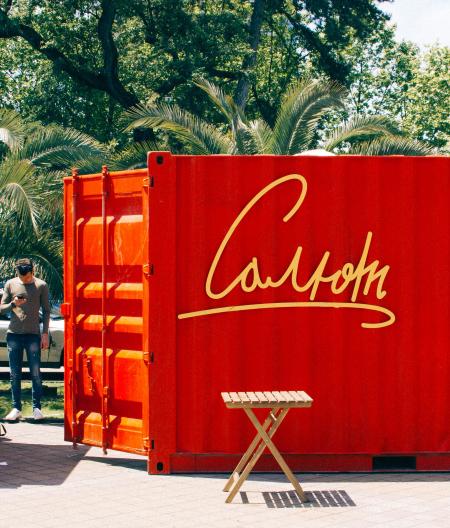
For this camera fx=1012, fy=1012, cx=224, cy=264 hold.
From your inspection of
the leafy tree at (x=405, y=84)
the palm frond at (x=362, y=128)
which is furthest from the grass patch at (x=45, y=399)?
the leafy tree at (x=405, y=84)

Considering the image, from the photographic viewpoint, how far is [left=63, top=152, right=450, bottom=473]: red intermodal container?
8.32m

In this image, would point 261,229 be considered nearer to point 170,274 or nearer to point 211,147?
point 170,274

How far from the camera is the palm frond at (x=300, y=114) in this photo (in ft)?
Result: 54.6

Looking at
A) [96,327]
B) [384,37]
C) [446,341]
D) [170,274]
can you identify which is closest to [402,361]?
[446,341]

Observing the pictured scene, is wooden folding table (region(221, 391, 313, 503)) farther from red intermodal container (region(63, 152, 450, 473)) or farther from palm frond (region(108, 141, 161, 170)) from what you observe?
palm frond (region(108, 141, 161, 170))

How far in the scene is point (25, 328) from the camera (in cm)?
1109

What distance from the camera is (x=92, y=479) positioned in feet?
26.8

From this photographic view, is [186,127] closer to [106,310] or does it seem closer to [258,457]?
[106,310]

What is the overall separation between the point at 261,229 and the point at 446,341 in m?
1.82

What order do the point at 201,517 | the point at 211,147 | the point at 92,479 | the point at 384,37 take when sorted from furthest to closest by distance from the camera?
the point at 384,37 < the point at 211,147 < the point at 92,479 < the point at 201,517

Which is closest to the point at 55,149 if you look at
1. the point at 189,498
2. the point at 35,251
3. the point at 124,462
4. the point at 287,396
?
the point at 35,251

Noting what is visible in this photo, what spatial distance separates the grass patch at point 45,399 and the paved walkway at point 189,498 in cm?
304

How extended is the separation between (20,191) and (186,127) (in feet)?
13.8

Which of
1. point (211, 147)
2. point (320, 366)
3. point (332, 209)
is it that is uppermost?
point (211, 147)
